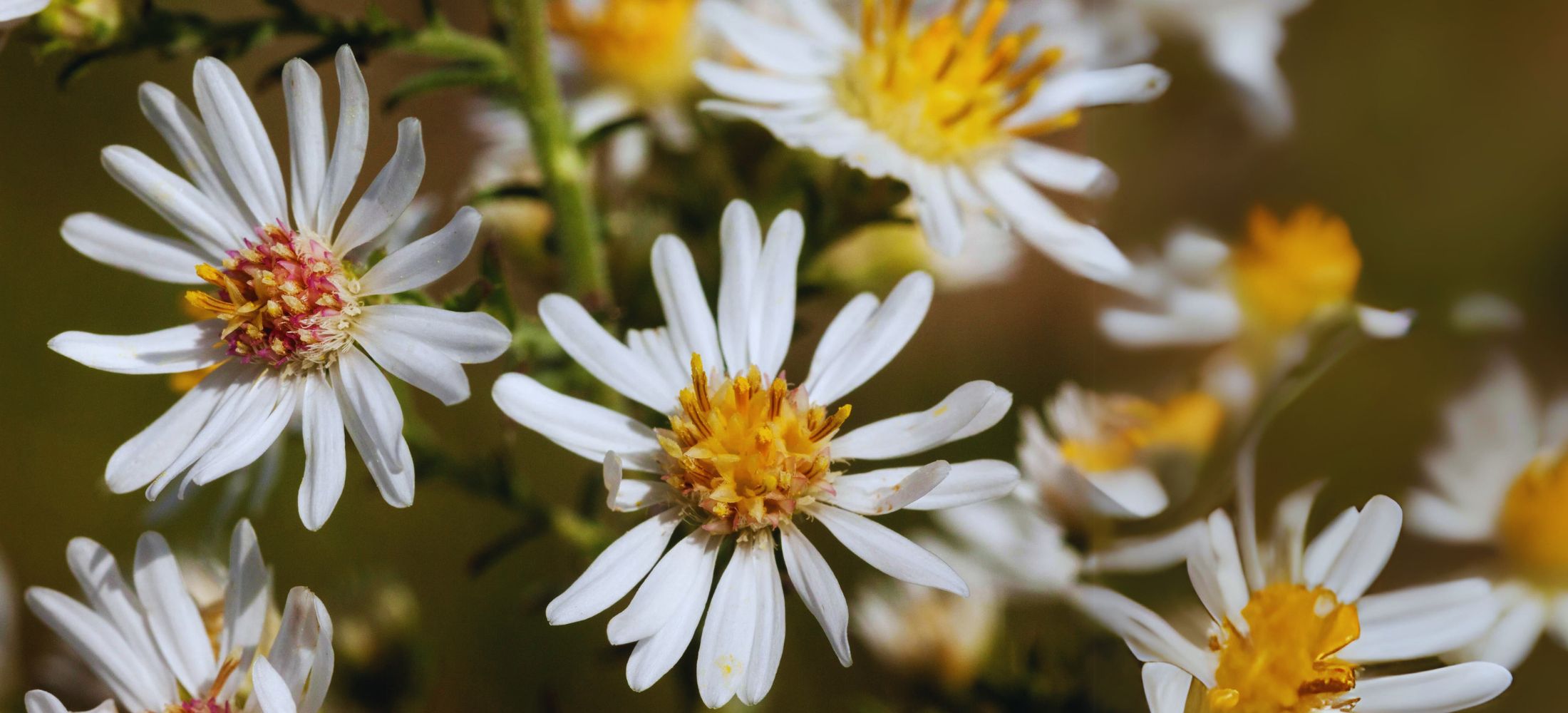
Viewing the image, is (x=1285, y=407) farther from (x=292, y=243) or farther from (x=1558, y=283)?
(x=292, y=243)

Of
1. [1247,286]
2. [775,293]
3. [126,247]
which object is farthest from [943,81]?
[126,247]

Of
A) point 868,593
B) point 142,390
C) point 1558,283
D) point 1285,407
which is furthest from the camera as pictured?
point 142,390

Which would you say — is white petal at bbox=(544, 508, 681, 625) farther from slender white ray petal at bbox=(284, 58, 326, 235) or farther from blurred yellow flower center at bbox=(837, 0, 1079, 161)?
blurred yellow flower center at bbox=(837, 0, 1079, 161)

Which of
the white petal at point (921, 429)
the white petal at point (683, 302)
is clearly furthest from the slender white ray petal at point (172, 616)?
the white petal at point (921, 429)

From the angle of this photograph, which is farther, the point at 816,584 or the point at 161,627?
the point at 161,627

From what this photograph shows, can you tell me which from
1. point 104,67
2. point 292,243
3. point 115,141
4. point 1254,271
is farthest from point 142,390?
point 1254,271

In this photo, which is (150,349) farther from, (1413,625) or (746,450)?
(1413,625)

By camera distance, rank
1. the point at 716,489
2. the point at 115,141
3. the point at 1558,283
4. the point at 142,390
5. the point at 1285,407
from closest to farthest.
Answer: the point at 716,489 < the point at 1558,283 < the point at 1285,407 < the point at 142,390 < the point at 115,141

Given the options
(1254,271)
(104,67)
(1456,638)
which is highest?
(104,67)
